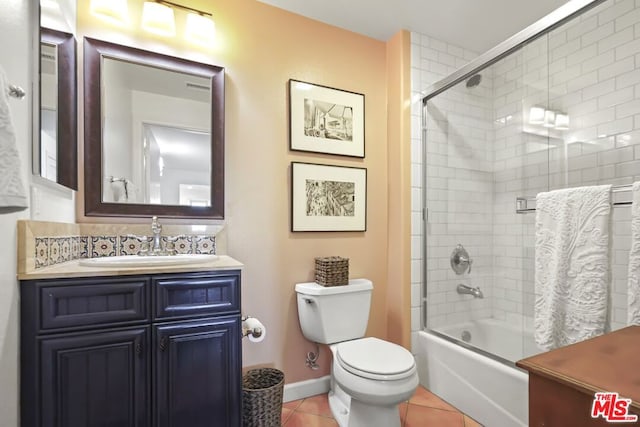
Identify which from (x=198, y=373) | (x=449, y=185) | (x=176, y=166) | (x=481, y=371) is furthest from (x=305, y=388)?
(x=449, y=185)

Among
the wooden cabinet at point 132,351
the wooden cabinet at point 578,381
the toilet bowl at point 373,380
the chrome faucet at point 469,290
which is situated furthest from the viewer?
the chrome faucet at point 469,290

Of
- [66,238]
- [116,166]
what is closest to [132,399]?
[66,238]

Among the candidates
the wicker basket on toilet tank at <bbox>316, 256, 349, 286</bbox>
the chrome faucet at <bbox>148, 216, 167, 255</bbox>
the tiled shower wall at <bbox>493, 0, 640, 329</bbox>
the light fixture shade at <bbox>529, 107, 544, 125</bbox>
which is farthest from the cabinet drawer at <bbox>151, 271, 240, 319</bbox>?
the light fixture shade at <bbox>529, 107, 544, 125</bbox>

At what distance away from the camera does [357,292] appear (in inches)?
75.0

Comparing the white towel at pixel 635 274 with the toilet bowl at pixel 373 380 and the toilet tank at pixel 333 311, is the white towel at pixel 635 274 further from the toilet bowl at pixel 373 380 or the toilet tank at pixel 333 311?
the toilet tank at pixel 333 311

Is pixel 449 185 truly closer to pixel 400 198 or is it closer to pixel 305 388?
pixel 400 198

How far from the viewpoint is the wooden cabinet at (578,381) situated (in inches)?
25.2

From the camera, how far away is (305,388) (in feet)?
6.52

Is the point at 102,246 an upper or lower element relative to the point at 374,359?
upper

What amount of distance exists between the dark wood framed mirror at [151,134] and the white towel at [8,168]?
91 centimetres

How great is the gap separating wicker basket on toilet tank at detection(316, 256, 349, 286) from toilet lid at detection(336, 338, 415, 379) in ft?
1.18

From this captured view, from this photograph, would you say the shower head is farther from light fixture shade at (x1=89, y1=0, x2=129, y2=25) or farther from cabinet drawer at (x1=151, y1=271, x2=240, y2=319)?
light fixture shade at (x1=89, y1=0, x2=129, y2=25)

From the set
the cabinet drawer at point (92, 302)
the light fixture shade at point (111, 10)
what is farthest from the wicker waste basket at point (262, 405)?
the light fixture shade at point (111, 10)

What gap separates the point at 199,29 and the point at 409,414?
2.52m
